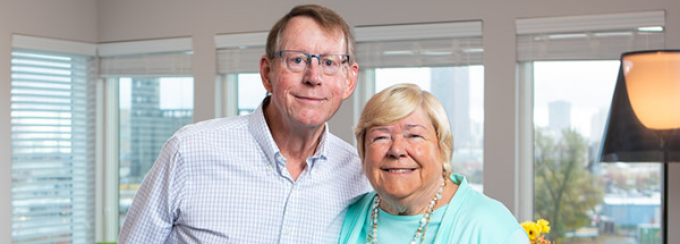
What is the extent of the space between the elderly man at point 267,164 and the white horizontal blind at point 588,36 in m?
2.38

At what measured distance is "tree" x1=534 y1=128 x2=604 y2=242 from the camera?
13.5 feet

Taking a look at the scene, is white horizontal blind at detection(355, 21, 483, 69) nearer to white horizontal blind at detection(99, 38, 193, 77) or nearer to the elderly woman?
white horizontal blind at detection(99, 38, 193, 77)

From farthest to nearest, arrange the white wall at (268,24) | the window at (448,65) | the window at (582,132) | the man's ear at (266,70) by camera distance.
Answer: the window at (448,65) < the white wall at (268,24) < the window at (582,132) < the man's ear at (266,70)

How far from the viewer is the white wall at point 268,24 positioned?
402 centimetres

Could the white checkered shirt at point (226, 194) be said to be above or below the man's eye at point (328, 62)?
A: below

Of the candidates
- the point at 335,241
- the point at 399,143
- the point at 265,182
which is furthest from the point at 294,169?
the point at 399,143

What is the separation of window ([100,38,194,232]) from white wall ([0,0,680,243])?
0.36ft

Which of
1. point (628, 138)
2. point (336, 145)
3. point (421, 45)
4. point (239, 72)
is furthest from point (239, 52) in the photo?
point (336, 145)

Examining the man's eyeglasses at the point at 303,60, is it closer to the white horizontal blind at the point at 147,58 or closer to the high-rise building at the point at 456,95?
the high-rise building at the point at 456,95

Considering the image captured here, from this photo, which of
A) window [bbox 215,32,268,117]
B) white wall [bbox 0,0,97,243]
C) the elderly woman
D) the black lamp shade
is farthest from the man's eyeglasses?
white wall [bbox 0,0,97,243]

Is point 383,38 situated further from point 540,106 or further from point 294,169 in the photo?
point 294,169

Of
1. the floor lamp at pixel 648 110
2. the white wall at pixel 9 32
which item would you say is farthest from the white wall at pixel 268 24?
the floor lamp at pixel 648 110

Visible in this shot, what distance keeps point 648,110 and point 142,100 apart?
3692 mm

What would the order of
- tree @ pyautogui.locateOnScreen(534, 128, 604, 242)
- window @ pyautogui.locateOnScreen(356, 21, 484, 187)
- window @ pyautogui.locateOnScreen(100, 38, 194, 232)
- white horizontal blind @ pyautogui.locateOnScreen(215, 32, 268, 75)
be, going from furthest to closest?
window @ pyautogui.locateOnScreen(100, 38, 194, 232), white horizontal blind @ pyautogui.locateOnScreen(215, 32, 268, 75), window @ pyautogui.locateOnScreen(356, 21, 484, 187), tree @ pyautogui.locateOnScreen(534, 128, 604, 242)
